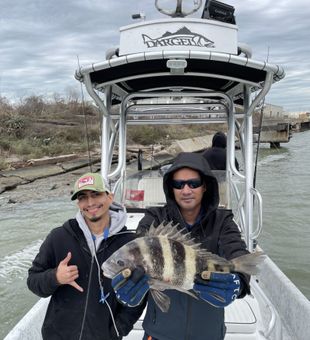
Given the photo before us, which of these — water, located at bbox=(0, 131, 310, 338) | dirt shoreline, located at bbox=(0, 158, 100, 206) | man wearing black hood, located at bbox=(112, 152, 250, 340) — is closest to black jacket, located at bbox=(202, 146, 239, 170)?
water, located at bbox=(0, 131, 310, 338)

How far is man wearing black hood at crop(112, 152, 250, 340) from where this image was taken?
2.21m

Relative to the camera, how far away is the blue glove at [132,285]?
1915 millimetres

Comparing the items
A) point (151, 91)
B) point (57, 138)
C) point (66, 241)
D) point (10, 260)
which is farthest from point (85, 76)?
point (57, 138)

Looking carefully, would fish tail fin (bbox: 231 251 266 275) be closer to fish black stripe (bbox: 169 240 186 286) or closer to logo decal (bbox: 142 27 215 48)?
fish black stripe (bbox: 169 240 186 286)

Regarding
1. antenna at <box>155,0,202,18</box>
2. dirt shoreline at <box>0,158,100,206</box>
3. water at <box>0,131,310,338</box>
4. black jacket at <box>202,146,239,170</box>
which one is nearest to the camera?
antenna at <box>155,0,202,18</box>

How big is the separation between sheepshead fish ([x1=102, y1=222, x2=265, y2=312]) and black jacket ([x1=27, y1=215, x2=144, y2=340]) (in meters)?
0.48

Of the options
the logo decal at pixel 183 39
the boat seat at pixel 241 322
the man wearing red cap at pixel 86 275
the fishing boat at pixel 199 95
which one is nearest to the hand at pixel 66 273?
the man wearing red cap at pixel 86 275

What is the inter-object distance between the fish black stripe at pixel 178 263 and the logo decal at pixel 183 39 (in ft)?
7.15

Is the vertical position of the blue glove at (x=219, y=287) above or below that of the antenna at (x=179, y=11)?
below

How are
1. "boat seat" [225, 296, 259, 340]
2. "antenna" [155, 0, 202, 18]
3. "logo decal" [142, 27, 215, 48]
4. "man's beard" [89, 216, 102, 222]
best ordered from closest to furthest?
"man's beard" [89, 216, 102, 222] < "boat seat" [225, 296, 259, 340] < "logo decal" [142, 27, 215, 48] < "antenna" [155, 0, 202, 18]

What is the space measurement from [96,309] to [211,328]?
2.17ft

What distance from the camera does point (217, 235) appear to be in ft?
7.52

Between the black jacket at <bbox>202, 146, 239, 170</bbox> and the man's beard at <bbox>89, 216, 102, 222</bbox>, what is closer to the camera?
the man's beard at <bbox>89, 216, 102, 222</bbox>

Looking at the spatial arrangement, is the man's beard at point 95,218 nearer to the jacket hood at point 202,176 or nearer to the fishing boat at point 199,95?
the jacket hood at point 202,176
